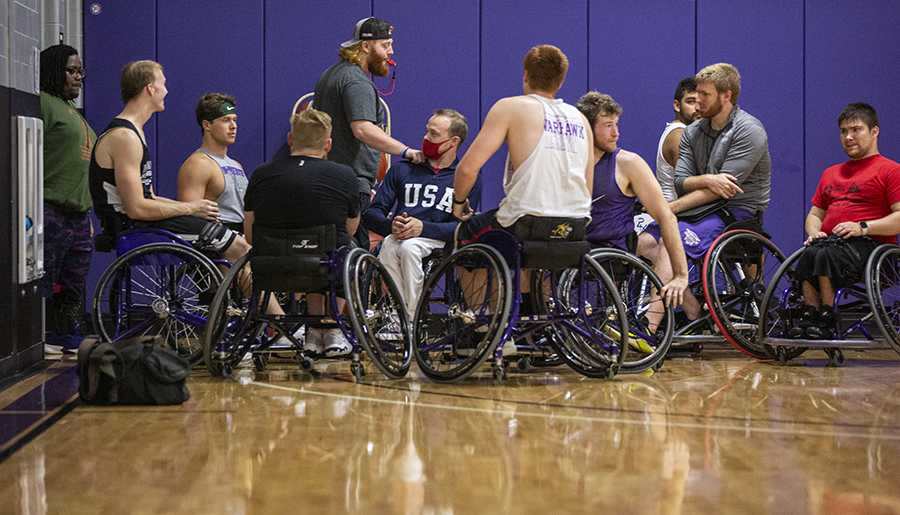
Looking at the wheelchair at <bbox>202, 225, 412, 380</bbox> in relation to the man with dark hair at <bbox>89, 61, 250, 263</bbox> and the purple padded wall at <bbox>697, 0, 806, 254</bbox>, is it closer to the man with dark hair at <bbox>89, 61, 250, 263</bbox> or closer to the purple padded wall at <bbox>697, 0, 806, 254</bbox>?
the man with dark hair at <bbox>89, 61, 250, 263</bbox>

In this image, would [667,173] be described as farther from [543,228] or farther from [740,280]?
[543,228]

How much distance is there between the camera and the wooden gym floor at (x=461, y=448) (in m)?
1.68

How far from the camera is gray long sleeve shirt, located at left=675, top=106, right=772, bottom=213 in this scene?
13.8 ft

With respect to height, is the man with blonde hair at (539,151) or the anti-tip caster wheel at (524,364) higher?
the man with blonde hair at (539,151)

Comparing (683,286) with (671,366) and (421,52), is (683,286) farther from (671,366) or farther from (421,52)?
(421,52)

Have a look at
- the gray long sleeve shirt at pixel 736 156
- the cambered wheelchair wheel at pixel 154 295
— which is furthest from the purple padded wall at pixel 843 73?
the cambered wheelchair wheel at pixel 154 295

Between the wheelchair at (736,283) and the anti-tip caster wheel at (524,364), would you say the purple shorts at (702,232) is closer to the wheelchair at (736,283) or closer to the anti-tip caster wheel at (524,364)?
the wheelchair at (736,283)

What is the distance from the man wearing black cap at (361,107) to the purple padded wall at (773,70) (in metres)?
2.64

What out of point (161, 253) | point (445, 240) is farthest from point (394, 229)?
point (161, 253)

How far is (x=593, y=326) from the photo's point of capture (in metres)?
3.46

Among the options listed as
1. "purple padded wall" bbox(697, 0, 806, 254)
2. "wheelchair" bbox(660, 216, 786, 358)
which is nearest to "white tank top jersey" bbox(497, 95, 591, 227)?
"wheelchair" bbox(660, 216, 786, 358)

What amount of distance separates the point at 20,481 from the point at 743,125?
3.60 meters

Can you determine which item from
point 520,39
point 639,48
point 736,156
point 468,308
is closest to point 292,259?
point 468,308

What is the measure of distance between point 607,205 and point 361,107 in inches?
50.0
